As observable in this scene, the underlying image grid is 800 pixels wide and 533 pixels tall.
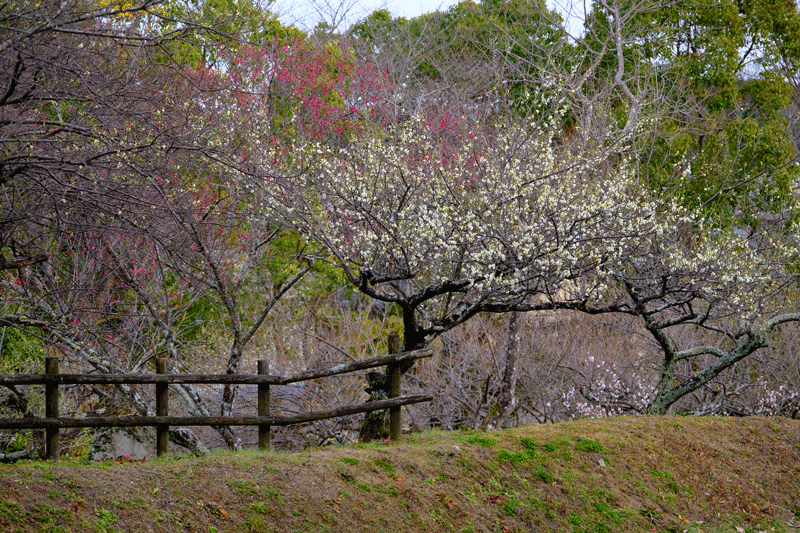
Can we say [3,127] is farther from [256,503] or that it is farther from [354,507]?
[354,507]

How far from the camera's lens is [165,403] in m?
8.65

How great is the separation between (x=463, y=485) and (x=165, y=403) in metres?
3.47

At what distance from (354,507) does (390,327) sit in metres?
12.5

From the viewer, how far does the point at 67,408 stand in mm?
12609

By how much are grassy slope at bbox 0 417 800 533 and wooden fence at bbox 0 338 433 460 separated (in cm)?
45

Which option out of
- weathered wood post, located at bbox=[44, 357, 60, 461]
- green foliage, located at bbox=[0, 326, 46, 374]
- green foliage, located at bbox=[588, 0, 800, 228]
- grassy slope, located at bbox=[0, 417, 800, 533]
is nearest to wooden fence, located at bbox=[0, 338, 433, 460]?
weathered wood post, located at bbox=[44, 357, 60, 461]

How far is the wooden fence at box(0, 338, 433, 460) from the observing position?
8102 millimetres

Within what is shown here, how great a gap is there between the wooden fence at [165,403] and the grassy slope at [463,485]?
0.45 meters

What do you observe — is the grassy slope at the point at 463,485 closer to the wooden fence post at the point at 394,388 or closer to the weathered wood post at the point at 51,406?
the wooden fence post at the point at 394,388

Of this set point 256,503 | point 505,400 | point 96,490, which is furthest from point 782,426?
point 96,490

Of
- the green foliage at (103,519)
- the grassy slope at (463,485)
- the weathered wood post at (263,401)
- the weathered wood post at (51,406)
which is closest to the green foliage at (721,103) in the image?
the grassy slope at (463,485)

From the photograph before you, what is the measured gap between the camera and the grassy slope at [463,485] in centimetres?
668

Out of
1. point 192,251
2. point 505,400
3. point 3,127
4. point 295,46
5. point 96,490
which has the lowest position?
point 505,400

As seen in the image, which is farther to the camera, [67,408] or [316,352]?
[316,352]
